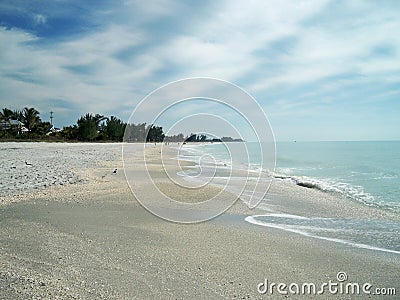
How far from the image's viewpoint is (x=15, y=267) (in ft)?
13.5

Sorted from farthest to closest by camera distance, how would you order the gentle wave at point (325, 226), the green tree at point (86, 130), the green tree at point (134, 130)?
the green tree at point (86, 130), the green tree at point (134, 130), the gentle wave at point (325, 226)

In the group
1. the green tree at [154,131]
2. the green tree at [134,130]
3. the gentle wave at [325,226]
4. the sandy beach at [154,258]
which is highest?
the green tree at [154,131]

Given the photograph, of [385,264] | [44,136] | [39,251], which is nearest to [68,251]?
[39,251]

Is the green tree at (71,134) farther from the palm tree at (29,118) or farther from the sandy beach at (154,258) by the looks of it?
the sandy beach at (154,258)

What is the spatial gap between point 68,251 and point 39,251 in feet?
1.40

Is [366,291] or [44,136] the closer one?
[366,291]

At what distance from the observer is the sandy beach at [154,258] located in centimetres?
378

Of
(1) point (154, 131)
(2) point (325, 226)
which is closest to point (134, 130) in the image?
(2) point (325, 226)

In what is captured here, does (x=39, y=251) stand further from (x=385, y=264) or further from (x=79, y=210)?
(x=385, y=264)

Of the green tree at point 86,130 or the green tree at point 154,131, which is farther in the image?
the green tree at point 86,130

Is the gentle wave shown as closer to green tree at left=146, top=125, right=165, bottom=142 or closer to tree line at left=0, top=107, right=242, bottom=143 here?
green tree at left=146, top=125, right=165, bottom=142

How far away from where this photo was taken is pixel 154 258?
483 cm

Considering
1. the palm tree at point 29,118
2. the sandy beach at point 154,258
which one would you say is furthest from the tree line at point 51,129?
the sandy beach at point 154,258

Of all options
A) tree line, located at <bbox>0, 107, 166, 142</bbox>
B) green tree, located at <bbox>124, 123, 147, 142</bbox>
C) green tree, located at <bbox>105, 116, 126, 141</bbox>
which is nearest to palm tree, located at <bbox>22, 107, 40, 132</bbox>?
tree line, located at <bbox>0, 107, 166, 142</bbox>
